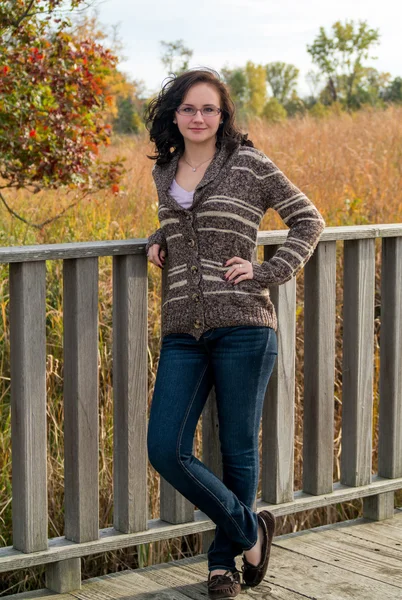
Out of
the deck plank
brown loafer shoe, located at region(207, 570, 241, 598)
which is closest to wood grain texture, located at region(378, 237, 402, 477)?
the deck plank

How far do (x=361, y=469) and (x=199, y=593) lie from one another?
85cm

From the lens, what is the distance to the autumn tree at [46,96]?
5.33 meters

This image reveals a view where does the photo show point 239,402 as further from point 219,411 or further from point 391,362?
point 391,362

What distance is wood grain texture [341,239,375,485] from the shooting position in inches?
139

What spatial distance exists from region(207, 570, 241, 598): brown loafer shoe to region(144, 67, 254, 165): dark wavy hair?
4.04 feet

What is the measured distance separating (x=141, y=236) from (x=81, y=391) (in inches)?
124

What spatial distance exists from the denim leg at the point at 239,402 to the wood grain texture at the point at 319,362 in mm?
543

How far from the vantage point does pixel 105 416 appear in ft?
13.9

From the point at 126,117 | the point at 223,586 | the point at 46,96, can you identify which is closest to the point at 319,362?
the point at 223,586

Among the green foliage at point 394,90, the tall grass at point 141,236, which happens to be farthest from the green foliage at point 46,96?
the green foliage at point 394,90

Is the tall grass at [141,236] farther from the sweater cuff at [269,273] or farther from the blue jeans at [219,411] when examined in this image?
the sweater cuff at [269,273]

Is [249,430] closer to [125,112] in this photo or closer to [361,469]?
[361,469]

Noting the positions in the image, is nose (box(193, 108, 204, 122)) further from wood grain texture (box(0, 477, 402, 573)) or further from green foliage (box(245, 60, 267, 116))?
green foliage (box(245, 60, 267, 116))

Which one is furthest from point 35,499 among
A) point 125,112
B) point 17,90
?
point 125,112
